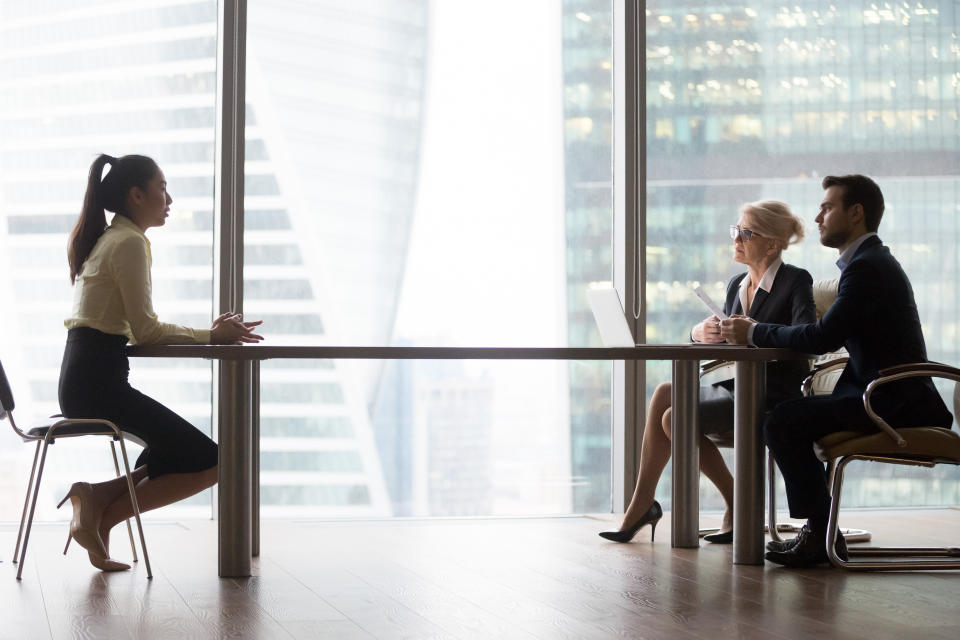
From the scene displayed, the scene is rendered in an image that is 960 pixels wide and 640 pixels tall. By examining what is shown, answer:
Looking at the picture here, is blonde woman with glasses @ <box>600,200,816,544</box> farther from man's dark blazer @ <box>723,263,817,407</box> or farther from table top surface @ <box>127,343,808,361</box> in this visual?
table top surface @ <box>127,343,808,361</box>

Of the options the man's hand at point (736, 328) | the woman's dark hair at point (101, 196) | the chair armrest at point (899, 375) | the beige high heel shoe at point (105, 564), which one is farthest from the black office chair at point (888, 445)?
the woman's dark hair at point (101, 196)

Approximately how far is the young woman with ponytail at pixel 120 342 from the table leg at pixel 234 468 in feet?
0.43

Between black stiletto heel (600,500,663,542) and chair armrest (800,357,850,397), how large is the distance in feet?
2.34

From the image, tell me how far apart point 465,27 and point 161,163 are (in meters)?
1.47

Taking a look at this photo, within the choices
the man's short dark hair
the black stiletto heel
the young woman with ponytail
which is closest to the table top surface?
the young woman with ponytail

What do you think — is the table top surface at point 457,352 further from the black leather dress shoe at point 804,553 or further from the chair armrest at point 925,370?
the black leather dress shoe at point 804,553

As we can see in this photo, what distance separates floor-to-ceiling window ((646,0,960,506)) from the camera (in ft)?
17.0

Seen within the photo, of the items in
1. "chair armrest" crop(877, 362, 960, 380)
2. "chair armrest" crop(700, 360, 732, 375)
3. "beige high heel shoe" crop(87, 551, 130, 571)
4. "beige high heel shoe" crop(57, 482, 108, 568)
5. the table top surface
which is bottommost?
"beige high heel shoe" crop(87, 551, 130, 571)

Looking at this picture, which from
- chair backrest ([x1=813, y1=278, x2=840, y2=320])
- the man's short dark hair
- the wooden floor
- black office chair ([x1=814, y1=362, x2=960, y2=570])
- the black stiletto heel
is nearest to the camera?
the wooden floor

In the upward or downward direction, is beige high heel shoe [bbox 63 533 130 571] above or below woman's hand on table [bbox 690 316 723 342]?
below

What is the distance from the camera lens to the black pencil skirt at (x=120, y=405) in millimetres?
3496

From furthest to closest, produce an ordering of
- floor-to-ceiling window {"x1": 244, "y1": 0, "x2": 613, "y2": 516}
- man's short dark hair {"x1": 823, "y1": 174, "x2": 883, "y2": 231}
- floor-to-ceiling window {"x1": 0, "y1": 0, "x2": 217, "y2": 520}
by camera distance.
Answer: floor-to-ceiling window {"x1": 244, "y1": 0, "x2": 613, "y2": 516} < floor-to-ceiling window {"x1": 0, "y1": 0, "x2": 217, "y2": 520} < man's short dark hair {"x1": 823, "y1": 174, "x2": 883, "y2": 231}

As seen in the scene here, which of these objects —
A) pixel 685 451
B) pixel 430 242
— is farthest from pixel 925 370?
pixel 430 242

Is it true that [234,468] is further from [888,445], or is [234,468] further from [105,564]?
[888,445]
